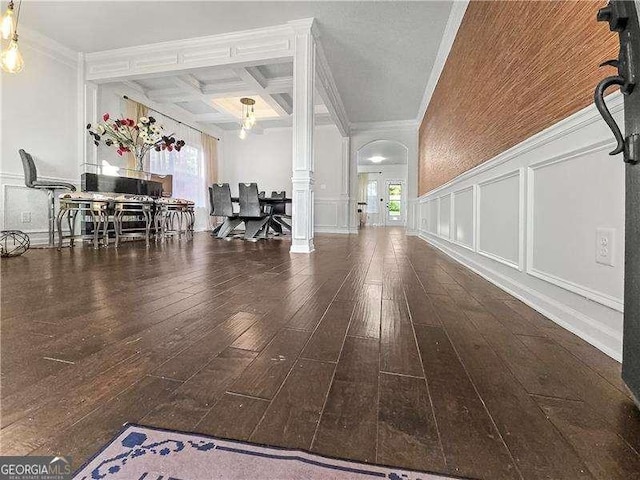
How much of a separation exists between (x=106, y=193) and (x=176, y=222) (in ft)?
8.16

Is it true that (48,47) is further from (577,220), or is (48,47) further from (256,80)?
(577,220)

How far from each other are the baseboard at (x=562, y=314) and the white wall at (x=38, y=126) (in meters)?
5.24

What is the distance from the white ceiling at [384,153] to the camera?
31.0 ft

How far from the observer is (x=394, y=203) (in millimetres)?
14008

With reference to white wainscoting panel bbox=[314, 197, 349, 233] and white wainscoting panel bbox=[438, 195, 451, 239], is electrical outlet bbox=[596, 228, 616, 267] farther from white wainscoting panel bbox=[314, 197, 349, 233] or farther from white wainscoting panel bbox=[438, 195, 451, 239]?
white wainscoting panel bbox=[314, 197, 349, 233]

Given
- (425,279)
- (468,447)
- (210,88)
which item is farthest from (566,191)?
(210,88)

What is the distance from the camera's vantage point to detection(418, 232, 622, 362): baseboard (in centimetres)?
95

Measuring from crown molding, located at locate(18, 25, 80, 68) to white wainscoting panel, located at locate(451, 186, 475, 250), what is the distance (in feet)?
18.2

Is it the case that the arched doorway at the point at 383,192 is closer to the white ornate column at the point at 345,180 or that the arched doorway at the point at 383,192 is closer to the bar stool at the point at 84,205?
the white ornate column at the point at 345,180

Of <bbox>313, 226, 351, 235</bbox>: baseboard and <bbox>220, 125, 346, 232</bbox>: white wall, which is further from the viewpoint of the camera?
<bbox>220, 125, 346, 232</bbox>: white wall

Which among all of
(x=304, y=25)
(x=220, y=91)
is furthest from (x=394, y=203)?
(x=304, y=25)

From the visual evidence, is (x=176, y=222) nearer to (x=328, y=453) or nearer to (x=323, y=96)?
(x=323, y=96)

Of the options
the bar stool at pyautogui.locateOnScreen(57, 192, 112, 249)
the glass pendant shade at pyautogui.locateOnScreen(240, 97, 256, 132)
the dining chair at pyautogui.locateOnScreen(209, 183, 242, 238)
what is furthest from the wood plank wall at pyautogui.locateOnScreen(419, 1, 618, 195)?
the bar stool at pyautogui.locateOnScreen(57, 192, 112, 249)

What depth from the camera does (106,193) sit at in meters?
4.29
